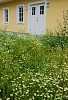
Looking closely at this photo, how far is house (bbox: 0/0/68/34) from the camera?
16422 millimetres

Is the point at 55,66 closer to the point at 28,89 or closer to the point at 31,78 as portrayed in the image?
the point at 31,78

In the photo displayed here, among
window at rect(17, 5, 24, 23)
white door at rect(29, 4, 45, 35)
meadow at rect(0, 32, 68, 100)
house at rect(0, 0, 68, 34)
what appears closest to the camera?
meadow at rect(0, 32, 68, 100)

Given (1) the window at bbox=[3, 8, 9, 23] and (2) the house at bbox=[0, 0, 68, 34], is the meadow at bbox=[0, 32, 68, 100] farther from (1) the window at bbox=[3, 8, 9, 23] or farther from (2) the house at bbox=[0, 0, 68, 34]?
(1) the window at bbox=[3, 8, 9, 23]

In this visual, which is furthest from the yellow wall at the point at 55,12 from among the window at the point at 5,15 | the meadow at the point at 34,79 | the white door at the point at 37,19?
the meadow at the point at 34,79

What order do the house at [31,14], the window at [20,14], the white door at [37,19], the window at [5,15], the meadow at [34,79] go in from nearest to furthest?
the meadow at [34,79] < the house at [31,14] < the white door at [37,19] < the window at [20,14] < the window at [5,15]

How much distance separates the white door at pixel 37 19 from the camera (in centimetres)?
1803

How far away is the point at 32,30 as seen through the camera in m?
19.3

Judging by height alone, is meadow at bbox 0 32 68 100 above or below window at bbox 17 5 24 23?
below

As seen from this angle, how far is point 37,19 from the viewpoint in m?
18.6

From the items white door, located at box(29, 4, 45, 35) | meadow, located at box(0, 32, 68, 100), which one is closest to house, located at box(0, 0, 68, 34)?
white door, located at box(29, 4, 45, 35)

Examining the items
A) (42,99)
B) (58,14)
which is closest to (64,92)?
(42,99)

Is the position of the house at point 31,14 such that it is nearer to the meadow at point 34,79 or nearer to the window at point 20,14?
the window at point 20,14

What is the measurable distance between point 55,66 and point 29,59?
0.98 metres

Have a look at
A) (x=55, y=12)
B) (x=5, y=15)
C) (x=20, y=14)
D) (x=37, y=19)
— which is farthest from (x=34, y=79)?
(x=5, y=15)
